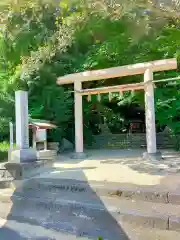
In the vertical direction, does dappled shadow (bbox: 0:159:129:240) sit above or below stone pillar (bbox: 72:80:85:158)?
below

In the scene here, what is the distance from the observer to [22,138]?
27.3 ft

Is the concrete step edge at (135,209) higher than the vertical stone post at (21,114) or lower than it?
lower

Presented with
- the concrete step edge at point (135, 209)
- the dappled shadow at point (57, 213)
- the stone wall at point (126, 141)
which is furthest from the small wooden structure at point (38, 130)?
the stone wall at point (126, 141)

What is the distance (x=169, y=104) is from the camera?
12992mm

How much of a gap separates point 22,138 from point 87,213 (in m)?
4.16

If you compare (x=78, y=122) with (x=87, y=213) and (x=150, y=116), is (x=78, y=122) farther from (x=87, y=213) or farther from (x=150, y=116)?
(x=87, y=213)

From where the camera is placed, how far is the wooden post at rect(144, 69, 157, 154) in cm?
978

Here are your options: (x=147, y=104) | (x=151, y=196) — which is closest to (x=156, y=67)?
(x=147, y=104)

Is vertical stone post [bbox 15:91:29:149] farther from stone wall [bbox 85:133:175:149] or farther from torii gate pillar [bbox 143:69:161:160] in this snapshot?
stone wall [bbox 85:133:175:149]

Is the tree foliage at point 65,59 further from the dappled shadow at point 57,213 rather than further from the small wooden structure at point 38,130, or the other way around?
the dappled shadow at point 57,213

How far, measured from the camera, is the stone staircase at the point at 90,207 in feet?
14.3

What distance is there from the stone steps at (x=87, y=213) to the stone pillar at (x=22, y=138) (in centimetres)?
207

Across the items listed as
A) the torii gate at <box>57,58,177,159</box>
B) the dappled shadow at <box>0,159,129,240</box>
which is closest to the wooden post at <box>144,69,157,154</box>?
the torii gate at <box>57,58,177,159</box>

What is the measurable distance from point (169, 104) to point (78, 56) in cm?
534
